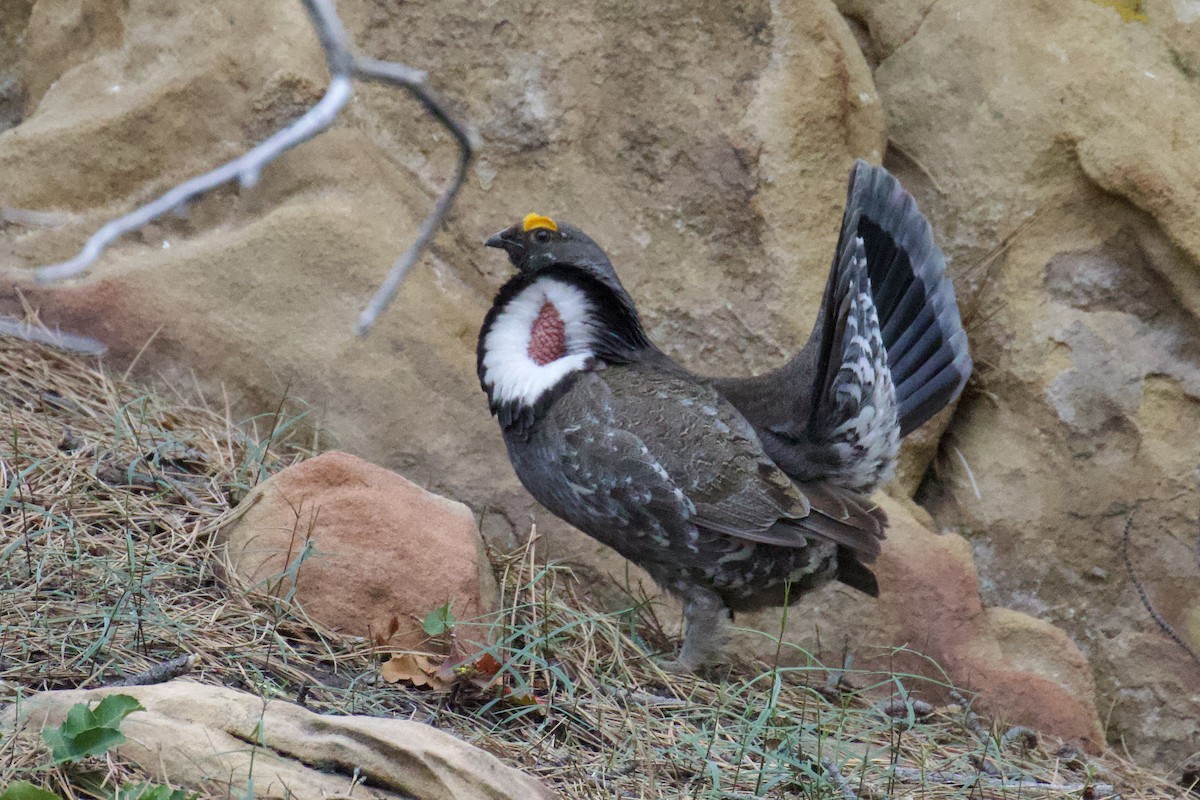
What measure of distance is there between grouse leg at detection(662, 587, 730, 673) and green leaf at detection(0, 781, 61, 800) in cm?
241

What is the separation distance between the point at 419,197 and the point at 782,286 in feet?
5.23

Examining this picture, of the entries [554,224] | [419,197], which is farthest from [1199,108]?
[419,197]

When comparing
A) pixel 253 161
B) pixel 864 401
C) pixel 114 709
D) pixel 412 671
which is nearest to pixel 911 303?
pixel 864 401

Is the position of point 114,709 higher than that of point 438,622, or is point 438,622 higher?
point 114,709

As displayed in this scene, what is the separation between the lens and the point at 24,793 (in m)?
2.26

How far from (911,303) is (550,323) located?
4.33ft

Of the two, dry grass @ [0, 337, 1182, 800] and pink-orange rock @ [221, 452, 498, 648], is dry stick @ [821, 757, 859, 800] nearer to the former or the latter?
dry grass @ [0, 337, 1182, 800]

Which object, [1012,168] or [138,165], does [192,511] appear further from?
[1012,168]

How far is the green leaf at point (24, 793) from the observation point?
2.26 meters

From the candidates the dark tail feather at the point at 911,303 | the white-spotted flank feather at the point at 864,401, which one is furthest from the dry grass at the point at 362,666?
the dark tail feather at the point at 911,303

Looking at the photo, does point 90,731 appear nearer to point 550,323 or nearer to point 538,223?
point 550,323

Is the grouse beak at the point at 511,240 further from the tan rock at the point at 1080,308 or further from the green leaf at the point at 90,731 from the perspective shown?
the green leaf at the point at 90,731

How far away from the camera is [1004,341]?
5.28m

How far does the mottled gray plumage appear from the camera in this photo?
4.15m
